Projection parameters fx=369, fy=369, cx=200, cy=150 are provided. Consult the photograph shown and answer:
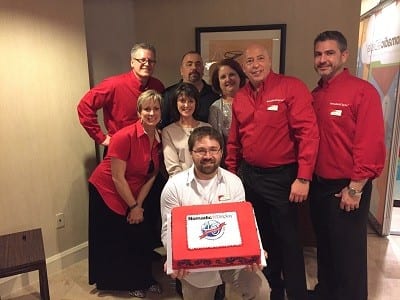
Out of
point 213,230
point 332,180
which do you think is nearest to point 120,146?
point 213,230

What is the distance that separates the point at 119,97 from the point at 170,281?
1.27m

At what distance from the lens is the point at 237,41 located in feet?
10.0

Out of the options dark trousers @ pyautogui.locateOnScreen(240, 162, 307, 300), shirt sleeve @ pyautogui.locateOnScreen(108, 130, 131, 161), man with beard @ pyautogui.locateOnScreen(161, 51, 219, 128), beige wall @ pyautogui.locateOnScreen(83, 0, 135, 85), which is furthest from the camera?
beige wall @ pyautogui.locateOnScreen(83, 0, 135, 85)

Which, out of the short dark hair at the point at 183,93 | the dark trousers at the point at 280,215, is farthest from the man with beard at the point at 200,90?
the dark trousers at the point at 280,215

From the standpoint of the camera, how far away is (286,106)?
1.81 meters

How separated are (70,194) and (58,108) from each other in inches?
24.1

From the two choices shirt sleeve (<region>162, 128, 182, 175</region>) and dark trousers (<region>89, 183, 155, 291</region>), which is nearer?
shirt sleeve (<region>162, 128, 182, 175</region>)

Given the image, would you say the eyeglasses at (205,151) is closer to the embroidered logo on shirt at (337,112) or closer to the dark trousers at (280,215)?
the dark trousers at (280,215)

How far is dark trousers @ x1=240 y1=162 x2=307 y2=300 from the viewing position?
1.91 meters

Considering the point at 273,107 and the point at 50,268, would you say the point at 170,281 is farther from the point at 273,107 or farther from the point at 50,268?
the point at 273,107

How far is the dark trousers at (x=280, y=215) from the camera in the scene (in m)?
1.91

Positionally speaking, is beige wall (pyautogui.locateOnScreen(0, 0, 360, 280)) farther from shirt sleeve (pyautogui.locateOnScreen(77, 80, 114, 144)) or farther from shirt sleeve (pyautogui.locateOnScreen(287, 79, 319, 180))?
shirt sleeve (pyautogui.locateOnScreen(287, 79, 319, 180))

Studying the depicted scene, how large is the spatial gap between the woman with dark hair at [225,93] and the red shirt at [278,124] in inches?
11.7

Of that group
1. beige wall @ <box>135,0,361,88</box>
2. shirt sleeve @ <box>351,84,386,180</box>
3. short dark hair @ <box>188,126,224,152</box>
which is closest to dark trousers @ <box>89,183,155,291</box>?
short dark hair @ <box>188,126,224,152</box>
